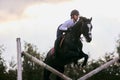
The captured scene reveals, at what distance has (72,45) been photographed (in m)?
14.4

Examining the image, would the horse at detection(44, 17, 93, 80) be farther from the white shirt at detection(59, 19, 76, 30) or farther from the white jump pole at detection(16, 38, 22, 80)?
the white jump pole at detection(16, 38, 22, 80)

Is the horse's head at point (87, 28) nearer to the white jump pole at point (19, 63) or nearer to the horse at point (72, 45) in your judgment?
the horse at point (72, 45)

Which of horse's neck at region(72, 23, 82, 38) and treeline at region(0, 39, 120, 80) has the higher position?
horse's neck at region(72, 23, 82, 38)

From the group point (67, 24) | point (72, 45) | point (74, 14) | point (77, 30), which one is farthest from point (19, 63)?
point (74, 14)

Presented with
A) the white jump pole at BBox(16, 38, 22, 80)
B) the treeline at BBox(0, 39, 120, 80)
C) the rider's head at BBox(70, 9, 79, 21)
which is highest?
the rider's head at BBox(70, 9, 79, 21)

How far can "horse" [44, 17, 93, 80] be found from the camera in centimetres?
1414

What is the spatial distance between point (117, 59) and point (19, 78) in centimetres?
249

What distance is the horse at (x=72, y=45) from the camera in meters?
14.1

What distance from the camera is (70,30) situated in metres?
14.5

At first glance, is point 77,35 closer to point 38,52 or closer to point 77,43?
point 77,43

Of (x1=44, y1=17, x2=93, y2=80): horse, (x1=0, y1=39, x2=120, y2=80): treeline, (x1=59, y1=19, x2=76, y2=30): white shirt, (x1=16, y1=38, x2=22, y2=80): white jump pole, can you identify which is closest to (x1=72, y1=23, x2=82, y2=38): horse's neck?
(x1=44, y1=17, x2=93, y2=80): horse

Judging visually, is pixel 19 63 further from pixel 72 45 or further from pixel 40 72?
pixel 40 72

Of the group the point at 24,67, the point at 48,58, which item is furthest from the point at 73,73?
the point at 48,58

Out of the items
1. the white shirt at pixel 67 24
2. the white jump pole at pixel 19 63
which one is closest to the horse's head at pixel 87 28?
the white shirt at pixel 67 24
